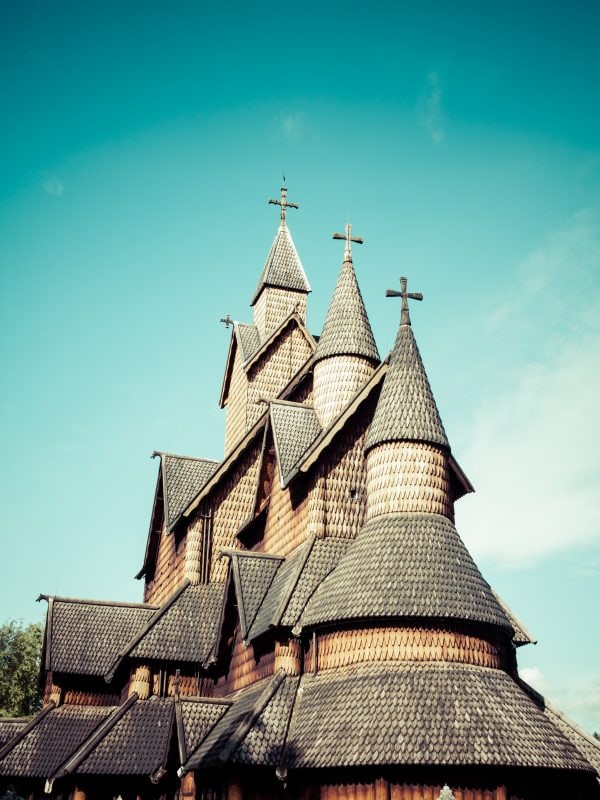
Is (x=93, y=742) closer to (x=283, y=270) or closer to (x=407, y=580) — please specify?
(x=407, y=580)

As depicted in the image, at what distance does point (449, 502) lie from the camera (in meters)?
19.2

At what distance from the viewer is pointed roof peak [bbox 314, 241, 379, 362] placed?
2334 centimetres

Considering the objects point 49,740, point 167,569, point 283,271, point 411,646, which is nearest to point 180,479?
point 167,569

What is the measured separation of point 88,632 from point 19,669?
24.8m

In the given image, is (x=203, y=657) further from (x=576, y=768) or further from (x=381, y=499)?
(x=576, y=768)

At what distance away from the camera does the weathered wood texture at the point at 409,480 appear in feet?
61.1

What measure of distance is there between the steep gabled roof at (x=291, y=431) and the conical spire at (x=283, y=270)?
9636 mm

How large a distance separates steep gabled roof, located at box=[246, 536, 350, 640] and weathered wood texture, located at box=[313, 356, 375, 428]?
4.11 metres

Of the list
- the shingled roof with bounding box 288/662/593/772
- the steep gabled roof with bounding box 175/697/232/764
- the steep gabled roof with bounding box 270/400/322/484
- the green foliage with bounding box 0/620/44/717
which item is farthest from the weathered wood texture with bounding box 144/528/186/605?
the green foliage with bounding box 0/620/44/717

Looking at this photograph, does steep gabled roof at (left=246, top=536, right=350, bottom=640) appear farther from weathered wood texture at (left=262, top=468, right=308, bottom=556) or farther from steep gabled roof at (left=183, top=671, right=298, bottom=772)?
steep gabled roof at (left=183, top=671, right=298, bottom=772)

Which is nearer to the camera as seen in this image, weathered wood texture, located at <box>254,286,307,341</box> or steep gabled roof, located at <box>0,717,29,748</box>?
steep gabled roof, located at <box>0,717,29,748</box>

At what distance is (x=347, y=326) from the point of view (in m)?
23.8

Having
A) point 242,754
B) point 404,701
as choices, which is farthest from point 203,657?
point 404,701

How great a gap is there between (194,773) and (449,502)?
798 cm
